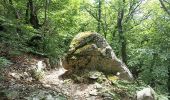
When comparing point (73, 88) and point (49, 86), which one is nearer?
point (49, 86)

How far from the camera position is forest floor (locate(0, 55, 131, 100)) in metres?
7.56

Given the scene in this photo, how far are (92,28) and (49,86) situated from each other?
18770 millimetres

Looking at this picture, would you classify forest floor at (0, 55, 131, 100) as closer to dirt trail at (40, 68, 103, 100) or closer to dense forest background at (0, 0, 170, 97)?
dirt trail at (40, 68, 103, 100)

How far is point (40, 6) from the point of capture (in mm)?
17875

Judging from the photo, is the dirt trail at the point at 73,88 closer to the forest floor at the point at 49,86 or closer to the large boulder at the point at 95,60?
the forest floor at the point at 49,86

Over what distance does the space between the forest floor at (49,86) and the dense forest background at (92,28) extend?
2.32ft

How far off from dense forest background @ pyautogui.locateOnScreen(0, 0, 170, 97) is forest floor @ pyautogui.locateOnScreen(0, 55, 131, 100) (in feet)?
2.32

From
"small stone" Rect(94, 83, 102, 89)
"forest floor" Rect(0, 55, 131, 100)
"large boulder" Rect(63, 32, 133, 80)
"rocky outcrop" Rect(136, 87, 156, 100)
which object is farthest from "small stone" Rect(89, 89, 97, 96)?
"large boulder" Rect(63, 32, 133, 80)

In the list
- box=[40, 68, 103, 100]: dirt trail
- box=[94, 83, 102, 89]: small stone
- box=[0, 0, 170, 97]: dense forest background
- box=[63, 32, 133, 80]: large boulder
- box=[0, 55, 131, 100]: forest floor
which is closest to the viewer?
box=[0, 55, 131, 100]: forest floor

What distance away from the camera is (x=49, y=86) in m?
9.10

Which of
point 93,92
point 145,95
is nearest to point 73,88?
point 93,92

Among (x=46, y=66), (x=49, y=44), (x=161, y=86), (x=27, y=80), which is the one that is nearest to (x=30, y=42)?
(x=49, y=44)

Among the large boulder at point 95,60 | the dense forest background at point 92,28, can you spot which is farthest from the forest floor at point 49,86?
the dense forest background at point 92,28

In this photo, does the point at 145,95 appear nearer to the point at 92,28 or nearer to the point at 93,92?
the point at 93,92
